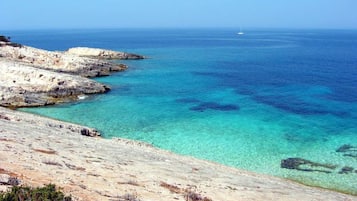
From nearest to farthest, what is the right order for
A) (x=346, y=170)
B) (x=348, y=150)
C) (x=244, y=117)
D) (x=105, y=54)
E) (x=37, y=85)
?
(x=346, y=170) → (x=348, y=150) → (x=244, y=117) → (x=37, y=85) → (x=105, y=54)

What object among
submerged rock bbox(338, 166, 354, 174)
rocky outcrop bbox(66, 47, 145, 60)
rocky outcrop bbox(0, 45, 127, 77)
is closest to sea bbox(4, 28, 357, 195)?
submerged rock bbox(338, 166, 354, 174)

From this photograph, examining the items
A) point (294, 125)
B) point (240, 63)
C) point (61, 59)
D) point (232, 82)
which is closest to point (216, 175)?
point (294, 125)

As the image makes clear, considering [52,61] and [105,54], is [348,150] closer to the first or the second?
[52,61]

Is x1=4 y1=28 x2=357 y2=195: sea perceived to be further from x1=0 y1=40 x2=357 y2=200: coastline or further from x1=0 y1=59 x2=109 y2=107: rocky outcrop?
x1=0 y1=40 x2=357 y2=200: coastline

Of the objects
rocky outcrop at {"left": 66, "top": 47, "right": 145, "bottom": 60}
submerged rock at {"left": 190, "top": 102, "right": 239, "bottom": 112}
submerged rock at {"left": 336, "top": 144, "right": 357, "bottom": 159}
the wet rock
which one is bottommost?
the wet rock

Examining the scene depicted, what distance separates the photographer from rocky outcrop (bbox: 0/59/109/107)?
2202 inches

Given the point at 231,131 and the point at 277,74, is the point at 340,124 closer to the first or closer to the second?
the point at 231,131

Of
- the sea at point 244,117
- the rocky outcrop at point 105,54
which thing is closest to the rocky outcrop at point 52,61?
the sea at point 244,117

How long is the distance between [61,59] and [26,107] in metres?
33.1

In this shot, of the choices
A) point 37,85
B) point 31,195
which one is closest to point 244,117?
point 37,85

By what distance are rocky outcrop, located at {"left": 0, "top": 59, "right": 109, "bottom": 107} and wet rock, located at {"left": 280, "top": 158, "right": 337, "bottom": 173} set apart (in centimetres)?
3772

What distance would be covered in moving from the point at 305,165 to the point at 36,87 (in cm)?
4429

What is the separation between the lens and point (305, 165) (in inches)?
1395

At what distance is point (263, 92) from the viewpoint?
69625 mm
